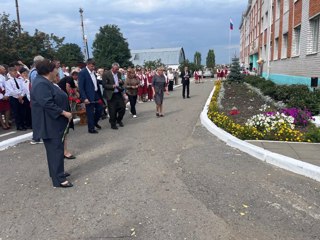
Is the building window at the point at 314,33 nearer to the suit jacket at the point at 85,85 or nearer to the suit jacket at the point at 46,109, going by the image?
the suit jacket at the point at 85,85

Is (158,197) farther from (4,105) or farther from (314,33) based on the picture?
(314,33)

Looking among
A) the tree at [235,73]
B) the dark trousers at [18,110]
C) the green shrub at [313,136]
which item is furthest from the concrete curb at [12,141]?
the tree at [235,73]

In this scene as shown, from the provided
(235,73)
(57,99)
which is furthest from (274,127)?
(235,73)

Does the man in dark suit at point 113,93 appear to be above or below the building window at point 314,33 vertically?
below

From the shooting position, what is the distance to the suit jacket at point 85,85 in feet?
28.1

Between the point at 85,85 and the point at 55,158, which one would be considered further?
the point at 85,85

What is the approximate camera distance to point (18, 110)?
9.59 metres

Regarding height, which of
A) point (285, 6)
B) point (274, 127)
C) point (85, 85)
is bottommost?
point (274, 127)

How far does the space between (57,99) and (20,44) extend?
21975 mm

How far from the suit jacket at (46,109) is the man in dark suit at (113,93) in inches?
179

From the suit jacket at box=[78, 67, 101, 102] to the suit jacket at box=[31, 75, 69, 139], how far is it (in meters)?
3.72

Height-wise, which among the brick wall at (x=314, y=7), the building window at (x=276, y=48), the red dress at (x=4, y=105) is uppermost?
the brick wall at (x=314, y=7)

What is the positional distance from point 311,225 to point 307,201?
707 millimetres

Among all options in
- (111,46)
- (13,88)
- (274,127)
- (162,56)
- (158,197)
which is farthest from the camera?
(162,56)
